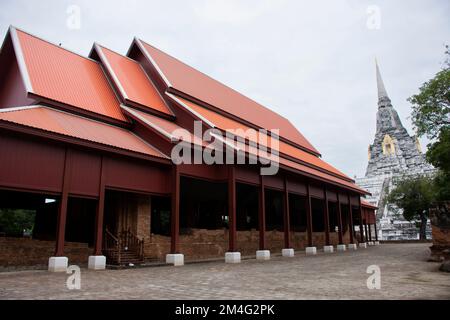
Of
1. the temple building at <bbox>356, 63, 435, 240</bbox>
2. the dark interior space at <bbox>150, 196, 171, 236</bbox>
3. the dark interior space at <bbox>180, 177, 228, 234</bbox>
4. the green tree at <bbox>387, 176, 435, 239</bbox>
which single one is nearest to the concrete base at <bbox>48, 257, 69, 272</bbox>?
the dark interior space at <bbox>180, 177, 228, 234</bbox>

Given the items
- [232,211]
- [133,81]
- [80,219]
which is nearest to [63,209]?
[80,219]

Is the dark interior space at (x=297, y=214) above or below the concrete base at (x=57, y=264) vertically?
above

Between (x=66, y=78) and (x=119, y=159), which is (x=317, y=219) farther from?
(x=66, y=78)

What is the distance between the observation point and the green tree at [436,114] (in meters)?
19.1

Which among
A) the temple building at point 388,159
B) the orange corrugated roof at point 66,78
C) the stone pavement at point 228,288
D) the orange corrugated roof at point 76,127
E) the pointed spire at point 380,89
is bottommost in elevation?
the stone pavement at point 228,288

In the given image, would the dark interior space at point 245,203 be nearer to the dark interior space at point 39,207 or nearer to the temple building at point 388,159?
the dark interior space at point 39,207

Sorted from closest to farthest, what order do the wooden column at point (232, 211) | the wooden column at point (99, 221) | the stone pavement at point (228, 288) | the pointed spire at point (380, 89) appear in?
the stone pavement at point (228, 288) < the wooden column at point (99, 221) < the wooden column at point (232, 211) < the pointed spire at point (380, 89)

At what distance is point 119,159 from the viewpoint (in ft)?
47.7

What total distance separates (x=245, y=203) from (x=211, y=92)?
8.03m

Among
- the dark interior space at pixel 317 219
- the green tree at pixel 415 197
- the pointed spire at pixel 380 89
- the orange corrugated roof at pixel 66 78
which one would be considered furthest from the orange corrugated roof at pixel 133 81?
the pointed spire at pixel 380 89

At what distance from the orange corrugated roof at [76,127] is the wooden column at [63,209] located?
3.19 ft

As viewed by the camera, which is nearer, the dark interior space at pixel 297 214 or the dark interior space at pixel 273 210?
the dark interior space at pixel 273 210

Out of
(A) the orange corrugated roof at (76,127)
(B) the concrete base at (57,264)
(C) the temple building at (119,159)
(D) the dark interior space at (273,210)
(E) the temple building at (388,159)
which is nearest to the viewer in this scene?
(B) the concrete base at (57,264)

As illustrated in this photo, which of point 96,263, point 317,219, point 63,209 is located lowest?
point 96,263
